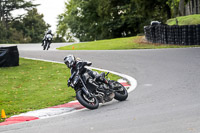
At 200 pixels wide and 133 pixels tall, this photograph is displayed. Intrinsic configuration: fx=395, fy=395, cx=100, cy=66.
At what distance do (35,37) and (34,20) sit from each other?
10.0 feet

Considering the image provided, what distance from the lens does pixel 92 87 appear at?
29.8ft

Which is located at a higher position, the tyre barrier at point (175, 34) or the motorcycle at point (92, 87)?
the tyre barrier at point (175, 34)

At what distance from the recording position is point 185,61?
16.0 meters

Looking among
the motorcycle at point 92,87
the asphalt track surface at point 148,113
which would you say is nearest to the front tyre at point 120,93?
the motorcycle at point 92,87

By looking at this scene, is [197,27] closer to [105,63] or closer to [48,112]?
[105,63]

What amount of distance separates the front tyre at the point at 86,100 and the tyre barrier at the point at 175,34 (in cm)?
1561

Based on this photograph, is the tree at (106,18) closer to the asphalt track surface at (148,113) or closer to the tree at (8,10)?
the tree at (8,10)

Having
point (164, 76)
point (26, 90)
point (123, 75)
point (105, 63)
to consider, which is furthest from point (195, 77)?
point (105, 63)

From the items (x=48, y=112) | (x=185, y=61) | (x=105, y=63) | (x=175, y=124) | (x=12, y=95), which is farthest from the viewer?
(x=105, y=63)

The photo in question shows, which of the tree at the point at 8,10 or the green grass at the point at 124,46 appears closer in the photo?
the green grass at the point at 124,46

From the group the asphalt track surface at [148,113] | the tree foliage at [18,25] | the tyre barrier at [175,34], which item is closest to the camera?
the asphalt track surface at [148,113]

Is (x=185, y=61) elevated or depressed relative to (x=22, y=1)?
depressed

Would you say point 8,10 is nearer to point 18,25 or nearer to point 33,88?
point 18,25

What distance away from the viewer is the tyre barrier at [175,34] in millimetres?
23297
